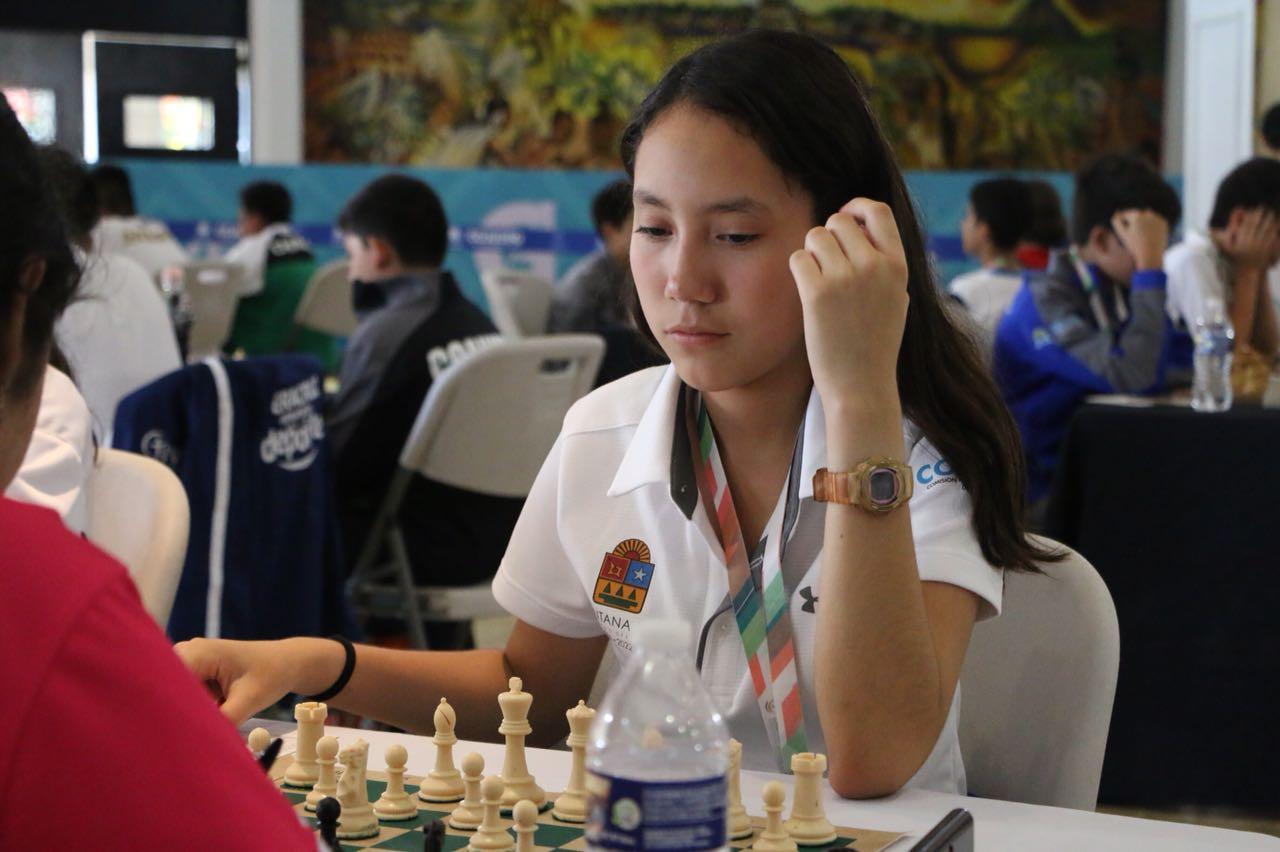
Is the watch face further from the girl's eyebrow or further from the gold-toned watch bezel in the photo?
the girl's eyebrow

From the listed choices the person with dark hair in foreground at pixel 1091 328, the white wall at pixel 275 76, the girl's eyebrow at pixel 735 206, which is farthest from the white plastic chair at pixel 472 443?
the white wall at pixel 275 76

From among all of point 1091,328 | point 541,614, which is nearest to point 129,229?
point 1091,328

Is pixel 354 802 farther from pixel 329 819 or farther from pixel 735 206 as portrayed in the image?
pixel 735 206

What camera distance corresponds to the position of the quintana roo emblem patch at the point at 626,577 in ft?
5.06

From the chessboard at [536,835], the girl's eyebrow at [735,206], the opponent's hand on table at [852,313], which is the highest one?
the girl's eyebrow at [735,206]

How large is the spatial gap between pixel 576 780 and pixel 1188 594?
9.22ft

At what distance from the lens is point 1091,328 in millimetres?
4395

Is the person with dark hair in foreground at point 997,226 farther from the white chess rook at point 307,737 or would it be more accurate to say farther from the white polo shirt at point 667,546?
the white chess rook at point 307,737

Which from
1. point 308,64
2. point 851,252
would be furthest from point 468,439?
point 308,64

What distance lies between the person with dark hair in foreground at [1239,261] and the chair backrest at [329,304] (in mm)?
3709

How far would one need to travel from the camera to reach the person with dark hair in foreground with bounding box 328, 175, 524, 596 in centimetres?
381

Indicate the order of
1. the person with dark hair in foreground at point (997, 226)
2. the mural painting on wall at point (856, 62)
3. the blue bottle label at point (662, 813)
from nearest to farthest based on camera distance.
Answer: the blue bottle label at point (662, 813) → the person with dark hair in foreground at point (997, 226) → the mural painting on wall at point (856, 62)

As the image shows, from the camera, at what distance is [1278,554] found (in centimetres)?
360

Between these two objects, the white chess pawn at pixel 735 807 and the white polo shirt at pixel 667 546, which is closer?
the white chess pawn at pixel 735 807
